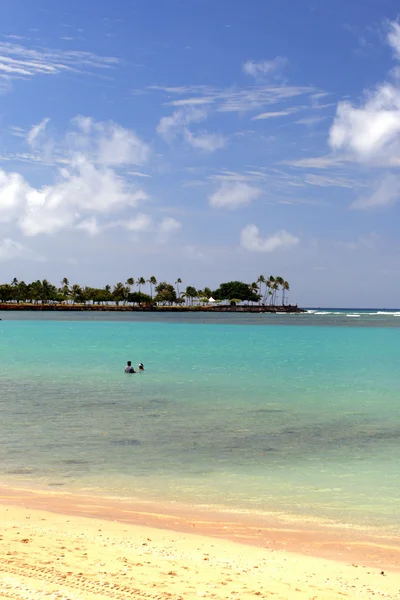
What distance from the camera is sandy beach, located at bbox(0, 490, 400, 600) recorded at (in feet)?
24.6

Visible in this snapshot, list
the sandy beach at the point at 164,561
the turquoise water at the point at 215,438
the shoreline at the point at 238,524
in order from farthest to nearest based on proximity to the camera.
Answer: the turquoise water at the point at 215,438 → the shoreline at the point at 238,524 → the sandy beach at the point at 164,561

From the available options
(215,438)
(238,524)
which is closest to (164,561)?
(238,524)

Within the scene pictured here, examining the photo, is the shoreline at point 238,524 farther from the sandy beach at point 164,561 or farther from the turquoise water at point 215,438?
the turquoise water at point 215,438

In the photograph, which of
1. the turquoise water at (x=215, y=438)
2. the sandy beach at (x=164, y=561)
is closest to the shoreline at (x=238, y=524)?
the sandy beach at (x=164, y=561)

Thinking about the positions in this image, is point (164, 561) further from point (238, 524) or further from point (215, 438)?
point (215, 438)

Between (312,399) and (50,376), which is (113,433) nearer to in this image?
(312,399)

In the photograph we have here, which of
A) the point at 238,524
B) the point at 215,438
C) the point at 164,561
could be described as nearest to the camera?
the point at 164,561

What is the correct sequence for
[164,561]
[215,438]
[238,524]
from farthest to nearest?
[215,438] → [238,524] → [164,561]

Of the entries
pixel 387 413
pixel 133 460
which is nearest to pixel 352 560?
pixel 133 460

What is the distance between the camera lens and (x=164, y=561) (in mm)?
8742

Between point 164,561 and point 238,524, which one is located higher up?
point 164,561

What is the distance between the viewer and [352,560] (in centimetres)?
959

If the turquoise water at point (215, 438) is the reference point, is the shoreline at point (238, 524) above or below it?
above

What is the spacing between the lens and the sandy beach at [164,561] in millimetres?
7484
